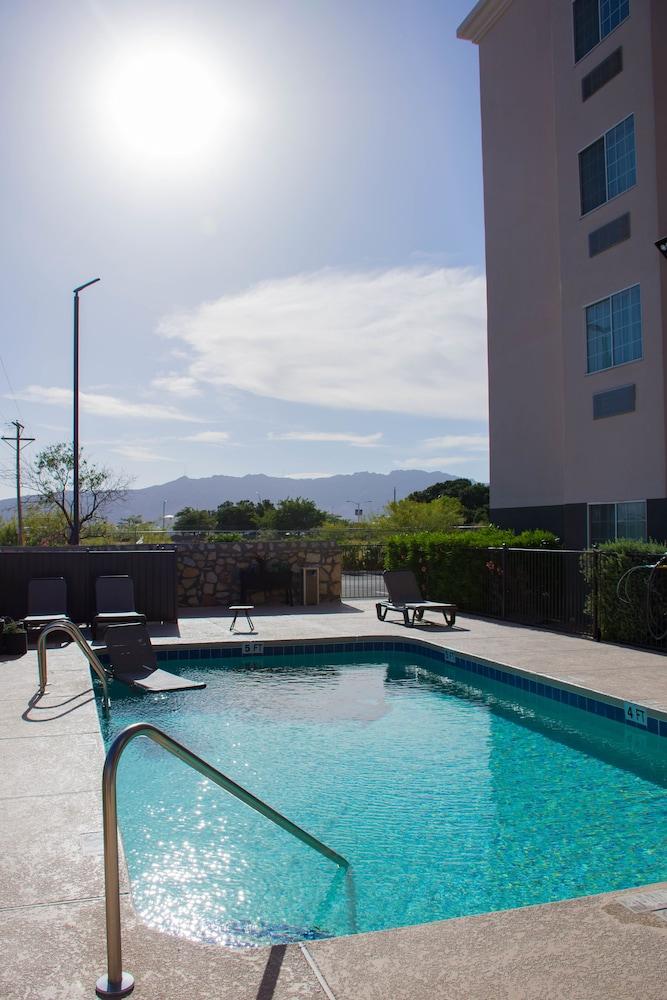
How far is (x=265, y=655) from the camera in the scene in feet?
36.6

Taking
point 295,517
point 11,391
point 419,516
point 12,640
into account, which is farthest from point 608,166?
point 295,517

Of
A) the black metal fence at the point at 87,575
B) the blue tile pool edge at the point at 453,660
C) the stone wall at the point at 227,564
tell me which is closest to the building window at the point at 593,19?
the stone wall at the point at 227,564

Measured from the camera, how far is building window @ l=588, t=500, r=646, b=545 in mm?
14172

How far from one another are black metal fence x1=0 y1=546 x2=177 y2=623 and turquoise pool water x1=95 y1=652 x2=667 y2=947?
409 cm

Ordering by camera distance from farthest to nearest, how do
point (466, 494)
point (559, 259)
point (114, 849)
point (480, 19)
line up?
1. point (466, 494)
2. point (480, 19)
3. point (559, 259)
4. point (114, 849)

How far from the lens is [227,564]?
16500 mm

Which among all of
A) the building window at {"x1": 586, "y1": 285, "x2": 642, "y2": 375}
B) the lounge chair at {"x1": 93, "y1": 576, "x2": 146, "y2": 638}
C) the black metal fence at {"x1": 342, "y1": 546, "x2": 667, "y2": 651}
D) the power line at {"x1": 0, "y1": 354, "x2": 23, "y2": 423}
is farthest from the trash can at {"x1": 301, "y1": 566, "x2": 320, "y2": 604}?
the power line at {"x1": 0, "y1": 354, "x2": 23, "y2": 423}

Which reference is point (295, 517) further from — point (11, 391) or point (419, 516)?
point (11, 391)

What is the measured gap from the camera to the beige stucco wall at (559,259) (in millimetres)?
13938

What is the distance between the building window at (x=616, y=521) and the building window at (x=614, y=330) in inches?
A: 103

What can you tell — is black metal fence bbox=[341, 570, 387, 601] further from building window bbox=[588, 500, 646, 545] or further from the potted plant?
the potted plant

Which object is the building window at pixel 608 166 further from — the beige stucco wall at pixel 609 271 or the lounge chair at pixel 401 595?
the lounge chair at pixel 401 595

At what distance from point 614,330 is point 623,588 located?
262 inches

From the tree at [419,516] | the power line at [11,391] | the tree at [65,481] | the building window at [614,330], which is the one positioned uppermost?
the power line at [11,391]
